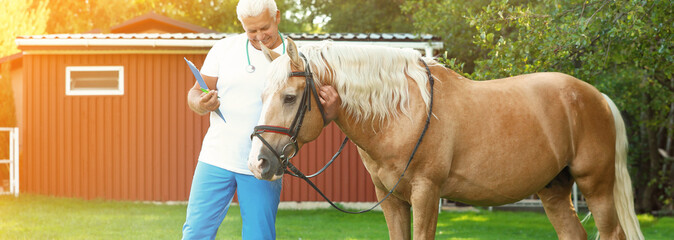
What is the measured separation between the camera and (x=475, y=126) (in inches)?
122

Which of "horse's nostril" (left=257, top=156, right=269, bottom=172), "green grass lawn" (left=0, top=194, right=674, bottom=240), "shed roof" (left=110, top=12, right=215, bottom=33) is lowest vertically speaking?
"green grass lawn" (left=0, top=194, right=674, bottom=240)

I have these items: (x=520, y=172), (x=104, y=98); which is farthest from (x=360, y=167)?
(x=520, y=172)

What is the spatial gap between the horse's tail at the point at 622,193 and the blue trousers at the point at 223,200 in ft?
6.04

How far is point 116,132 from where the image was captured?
37.2ft

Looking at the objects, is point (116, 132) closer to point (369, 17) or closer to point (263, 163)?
point (263, 163)

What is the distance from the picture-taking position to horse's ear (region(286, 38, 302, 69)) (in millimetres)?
2674

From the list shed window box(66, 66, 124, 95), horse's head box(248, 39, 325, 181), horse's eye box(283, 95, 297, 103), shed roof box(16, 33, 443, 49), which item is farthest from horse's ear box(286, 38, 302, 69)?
shed window box(66, 66, 124, 95)

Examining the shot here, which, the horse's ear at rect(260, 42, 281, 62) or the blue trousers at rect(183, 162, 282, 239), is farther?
the blue trousers at rect(183, 162, 282, 239)

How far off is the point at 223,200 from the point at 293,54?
0.84m

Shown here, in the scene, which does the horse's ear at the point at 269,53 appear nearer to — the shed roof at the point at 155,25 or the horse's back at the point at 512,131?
the horse's back at the point at 512,131

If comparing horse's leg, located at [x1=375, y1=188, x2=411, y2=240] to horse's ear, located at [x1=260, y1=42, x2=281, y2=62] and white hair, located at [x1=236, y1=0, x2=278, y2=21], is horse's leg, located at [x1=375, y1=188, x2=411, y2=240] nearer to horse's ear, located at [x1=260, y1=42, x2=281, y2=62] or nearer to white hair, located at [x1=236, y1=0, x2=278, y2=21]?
horse's ear, located at [x1=260, y1=42, x2=281, y2=62]

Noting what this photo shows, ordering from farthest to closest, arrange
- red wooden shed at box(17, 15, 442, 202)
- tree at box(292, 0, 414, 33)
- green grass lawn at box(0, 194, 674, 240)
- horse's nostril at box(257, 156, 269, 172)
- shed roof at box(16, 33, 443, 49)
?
tree at box(292, 0, 414, 33) → red wooden shed at box(17, 15, 442, 202) → shed roof at box(16, 33, 443, 49) → green grass lawn at box(0, 194, 674, 240) → horse's nostril at box(257, 156, 269, 172)

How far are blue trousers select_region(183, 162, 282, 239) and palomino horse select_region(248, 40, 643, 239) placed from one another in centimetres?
36

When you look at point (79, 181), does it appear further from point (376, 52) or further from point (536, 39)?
point (376, 52)
